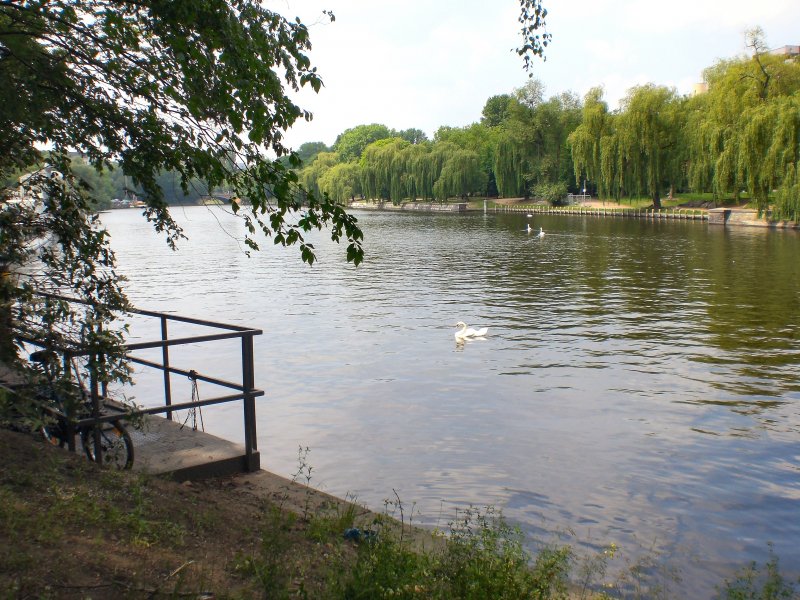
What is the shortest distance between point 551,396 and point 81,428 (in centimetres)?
874

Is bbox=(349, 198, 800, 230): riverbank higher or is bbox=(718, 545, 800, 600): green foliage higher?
bbox=(349, 198, 800, 230): riverbank

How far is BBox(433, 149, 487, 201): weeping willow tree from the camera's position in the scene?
10075 centimetres

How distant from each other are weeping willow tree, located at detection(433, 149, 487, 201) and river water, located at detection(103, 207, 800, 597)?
70.2 meters

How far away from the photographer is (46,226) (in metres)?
6.26

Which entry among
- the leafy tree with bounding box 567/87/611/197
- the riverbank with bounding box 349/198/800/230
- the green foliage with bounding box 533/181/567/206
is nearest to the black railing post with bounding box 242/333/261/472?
the riverbank with bounding box 349/198/800/230

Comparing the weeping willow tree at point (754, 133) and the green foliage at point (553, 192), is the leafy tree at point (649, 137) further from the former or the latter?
A: the green foliage at point (553, 192)

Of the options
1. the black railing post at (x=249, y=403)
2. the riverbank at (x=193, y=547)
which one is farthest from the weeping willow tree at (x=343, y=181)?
the riverbank at (x=193, y=547)

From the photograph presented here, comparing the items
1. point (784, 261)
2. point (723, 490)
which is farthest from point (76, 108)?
point (784, 261)

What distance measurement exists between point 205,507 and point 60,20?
3.80 m

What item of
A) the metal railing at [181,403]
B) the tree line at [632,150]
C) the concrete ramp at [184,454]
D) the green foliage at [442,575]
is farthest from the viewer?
the tree line at [632,150]

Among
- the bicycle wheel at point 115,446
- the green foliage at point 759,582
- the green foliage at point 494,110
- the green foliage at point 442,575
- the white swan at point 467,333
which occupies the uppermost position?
the green foliage at point 494,110

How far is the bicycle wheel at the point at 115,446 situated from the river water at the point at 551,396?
2.80 metres

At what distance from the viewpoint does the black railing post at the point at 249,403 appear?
7109mm

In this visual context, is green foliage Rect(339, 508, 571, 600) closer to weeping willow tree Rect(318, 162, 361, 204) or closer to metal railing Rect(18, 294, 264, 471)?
metal railing Rect(18, 294, 264, 471)
